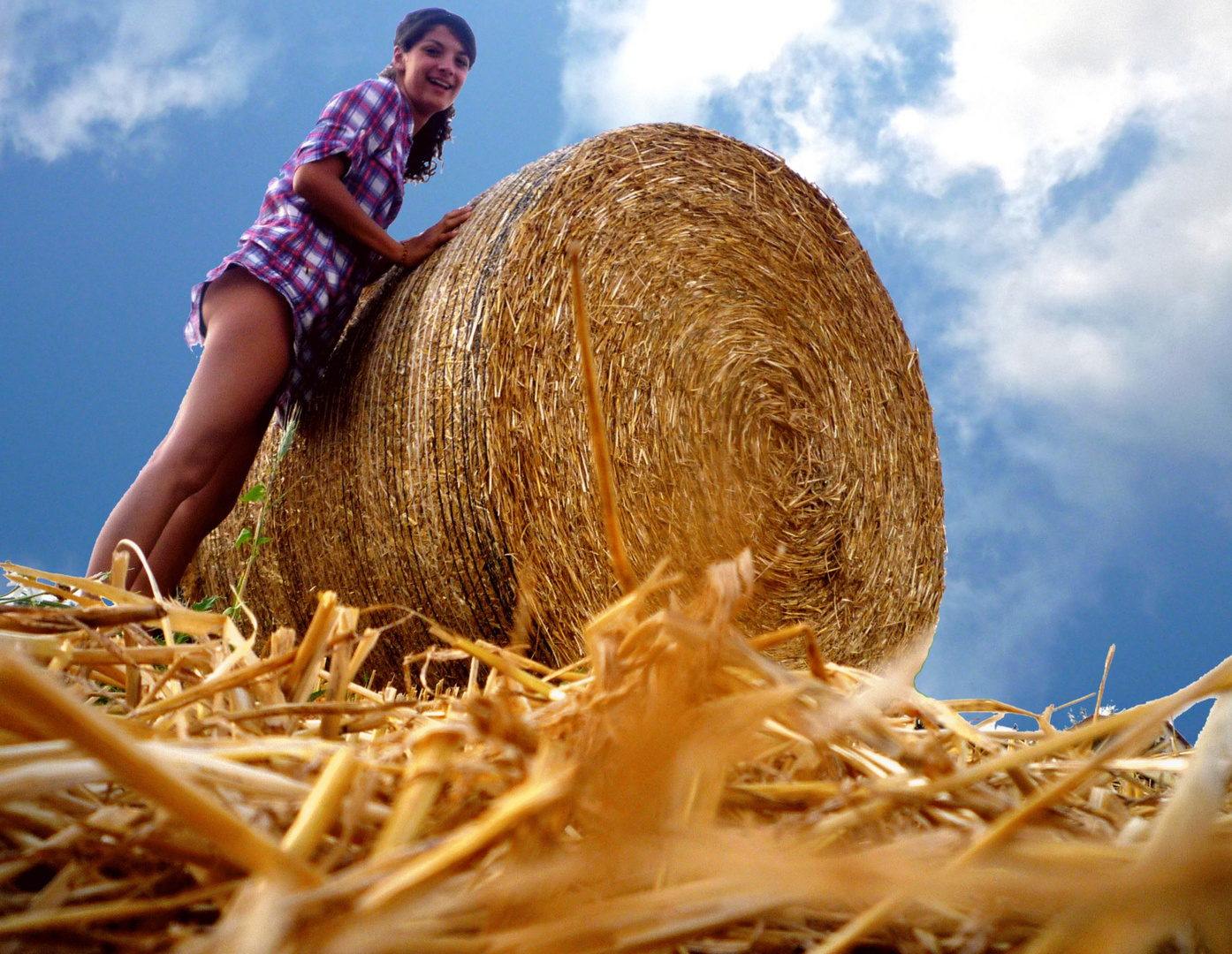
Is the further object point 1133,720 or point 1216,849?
point 1133,720

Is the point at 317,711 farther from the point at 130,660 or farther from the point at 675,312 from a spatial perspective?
the point at 675,312

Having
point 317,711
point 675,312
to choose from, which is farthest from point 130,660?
point 675,312

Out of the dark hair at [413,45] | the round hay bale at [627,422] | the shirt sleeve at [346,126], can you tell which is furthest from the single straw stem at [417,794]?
the dark hair at [413,45]

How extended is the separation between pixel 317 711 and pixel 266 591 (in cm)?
156

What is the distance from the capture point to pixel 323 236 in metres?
1.69

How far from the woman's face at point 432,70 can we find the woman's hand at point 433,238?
434mm

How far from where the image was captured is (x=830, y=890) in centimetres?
15

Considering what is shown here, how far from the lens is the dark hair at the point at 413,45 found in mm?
1919

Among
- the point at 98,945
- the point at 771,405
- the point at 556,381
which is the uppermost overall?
the point at 771,405

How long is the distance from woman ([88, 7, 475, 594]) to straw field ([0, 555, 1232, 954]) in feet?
4.44

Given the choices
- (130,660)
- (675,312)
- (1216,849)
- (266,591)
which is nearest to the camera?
(1216,849)

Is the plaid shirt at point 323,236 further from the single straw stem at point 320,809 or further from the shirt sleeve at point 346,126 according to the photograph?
the single straw stem at point 320,809

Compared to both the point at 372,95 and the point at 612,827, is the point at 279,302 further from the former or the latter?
the point at 612,827

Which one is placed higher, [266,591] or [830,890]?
[266,591]
